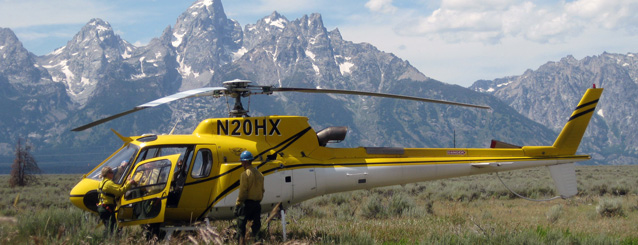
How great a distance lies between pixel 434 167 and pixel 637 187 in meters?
15.6

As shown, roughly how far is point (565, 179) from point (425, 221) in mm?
3432

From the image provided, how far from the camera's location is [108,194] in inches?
426

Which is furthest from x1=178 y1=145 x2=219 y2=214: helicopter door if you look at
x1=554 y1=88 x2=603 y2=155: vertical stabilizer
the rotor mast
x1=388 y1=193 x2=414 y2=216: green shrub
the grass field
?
x1=554 y1=88 x2=603 y2=155: vertical stabilizer

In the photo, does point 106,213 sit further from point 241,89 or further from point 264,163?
point 241,89

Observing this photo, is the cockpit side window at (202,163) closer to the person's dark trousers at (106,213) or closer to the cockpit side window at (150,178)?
the cockpit side window at (150,178)

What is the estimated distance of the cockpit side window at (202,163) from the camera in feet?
37.8

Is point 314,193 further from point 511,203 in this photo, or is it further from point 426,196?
point 426,196

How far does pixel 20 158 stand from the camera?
1683 inches

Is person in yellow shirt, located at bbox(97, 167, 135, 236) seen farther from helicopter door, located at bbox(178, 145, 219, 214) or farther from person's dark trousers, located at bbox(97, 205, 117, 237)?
helicopter door, located at bbox(178, 145, 219, 214)

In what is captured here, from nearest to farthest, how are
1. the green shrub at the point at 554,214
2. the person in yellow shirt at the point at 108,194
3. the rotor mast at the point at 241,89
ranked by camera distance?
the person in yellow shirt at the point at 108,194 < the rotor mast at the point at 241,89 < the green shrub at the point at 554,214

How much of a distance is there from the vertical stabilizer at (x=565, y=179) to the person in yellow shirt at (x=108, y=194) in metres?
9.37

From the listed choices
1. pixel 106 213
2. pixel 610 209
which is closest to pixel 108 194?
pixel 106 213

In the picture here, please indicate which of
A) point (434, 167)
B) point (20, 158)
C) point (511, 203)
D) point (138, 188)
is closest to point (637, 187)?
point (511, 203)

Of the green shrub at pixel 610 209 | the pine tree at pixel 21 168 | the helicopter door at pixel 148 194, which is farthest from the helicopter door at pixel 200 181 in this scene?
the pine tree at pixel 21 168
